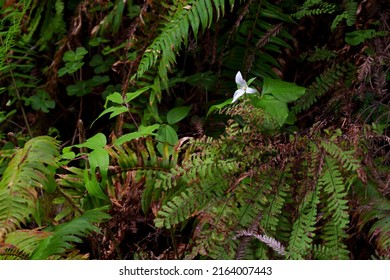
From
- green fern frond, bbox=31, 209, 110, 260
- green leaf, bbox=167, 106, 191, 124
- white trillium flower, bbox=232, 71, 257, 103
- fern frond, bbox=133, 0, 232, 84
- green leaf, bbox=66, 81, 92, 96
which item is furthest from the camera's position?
green leaf, bbox=66, 81, 92, 96

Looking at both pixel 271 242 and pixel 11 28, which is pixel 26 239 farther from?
pixel 11 28

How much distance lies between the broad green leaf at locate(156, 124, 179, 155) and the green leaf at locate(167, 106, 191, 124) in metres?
0.10

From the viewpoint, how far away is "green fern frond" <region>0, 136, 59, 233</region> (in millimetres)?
2330

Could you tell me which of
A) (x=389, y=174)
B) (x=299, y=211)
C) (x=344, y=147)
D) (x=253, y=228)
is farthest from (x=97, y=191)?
(x=389, y=174)

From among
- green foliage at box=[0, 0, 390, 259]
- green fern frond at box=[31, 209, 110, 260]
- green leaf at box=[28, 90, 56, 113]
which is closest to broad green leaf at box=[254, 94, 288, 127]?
green foliage at box=[0, 0, 390, 259]

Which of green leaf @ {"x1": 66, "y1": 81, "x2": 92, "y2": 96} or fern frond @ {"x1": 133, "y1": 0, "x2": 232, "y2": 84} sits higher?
fern frond @ {"x1": 133, "y1": 0, "x2": 232, "y2": 84}

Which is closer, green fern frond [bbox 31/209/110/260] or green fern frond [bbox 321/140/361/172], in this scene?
green fern frond [bbox 31/209/110/260]

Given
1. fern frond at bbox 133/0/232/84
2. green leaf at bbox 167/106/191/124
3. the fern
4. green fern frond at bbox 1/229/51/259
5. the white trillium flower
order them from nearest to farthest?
green fern frond at bbox 1/229/51/259
the white trillium flower
fern frond at bbox 133/0/232/84
green leaf at bbox 167/106/191/124
the fern

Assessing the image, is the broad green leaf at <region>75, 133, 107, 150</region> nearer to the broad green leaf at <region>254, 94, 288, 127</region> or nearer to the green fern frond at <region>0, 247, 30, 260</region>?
the green fern frond at <region>0, 247, 30, 260</region>

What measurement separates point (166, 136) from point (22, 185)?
0.75m

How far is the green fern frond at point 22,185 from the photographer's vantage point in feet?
7.64

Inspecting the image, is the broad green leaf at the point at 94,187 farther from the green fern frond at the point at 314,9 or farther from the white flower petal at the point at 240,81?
the green fern frond at the point at 314,9

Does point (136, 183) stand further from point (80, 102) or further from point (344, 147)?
point (80, 102)

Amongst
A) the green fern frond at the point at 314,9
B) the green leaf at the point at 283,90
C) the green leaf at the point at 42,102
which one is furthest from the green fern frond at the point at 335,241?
the green leaf at the point at 42,102
